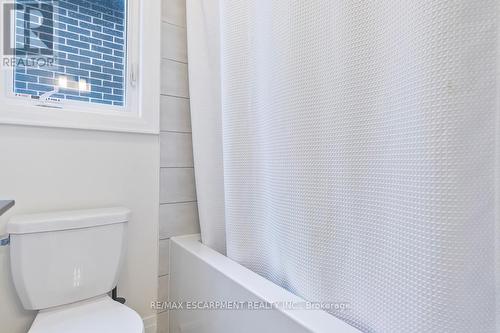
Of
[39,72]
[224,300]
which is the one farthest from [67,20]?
[224,300]

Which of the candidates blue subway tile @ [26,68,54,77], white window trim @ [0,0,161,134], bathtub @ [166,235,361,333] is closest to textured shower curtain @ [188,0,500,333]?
bathtub @ [166,235,361,333]

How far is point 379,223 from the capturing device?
0.71 meters

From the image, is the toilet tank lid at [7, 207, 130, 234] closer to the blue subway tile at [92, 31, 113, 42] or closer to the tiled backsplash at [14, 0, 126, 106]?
the tiled backsplash at [14, 0, 126, 106]

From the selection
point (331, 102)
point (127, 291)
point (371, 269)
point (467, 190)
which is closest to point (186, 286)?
point (127, 291)

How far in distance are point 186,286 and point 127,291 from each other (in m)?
0.30

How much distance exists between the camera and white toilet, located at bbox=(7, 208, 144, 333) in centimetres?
97

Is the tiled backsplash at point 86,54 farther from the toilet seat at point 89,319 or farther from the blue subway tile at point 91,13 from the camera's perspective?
the toilet seat at point 89,319

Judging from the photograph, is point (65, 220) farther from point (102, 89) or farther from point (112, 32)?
point (112, 32)

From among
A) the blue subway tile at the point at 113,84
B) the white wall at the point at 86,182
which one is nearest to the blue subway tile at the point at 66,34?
the blue subway tile at the point at 113,84

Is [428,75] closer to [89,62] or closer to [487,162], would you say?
[487,162]

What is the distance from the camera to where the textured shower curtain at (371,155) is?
559 mm

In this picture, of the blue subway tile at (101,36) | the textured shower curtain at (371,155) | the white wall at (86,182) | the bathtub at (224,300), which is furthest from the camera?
the blue subway tile at (101,36)

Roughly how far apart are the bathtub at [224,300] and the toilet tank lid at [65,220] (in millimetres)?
351

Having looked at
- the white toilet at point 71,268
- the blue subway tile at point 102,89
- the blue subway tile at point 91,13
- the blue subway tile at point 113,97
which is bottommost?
the white toilet at point 71,268
